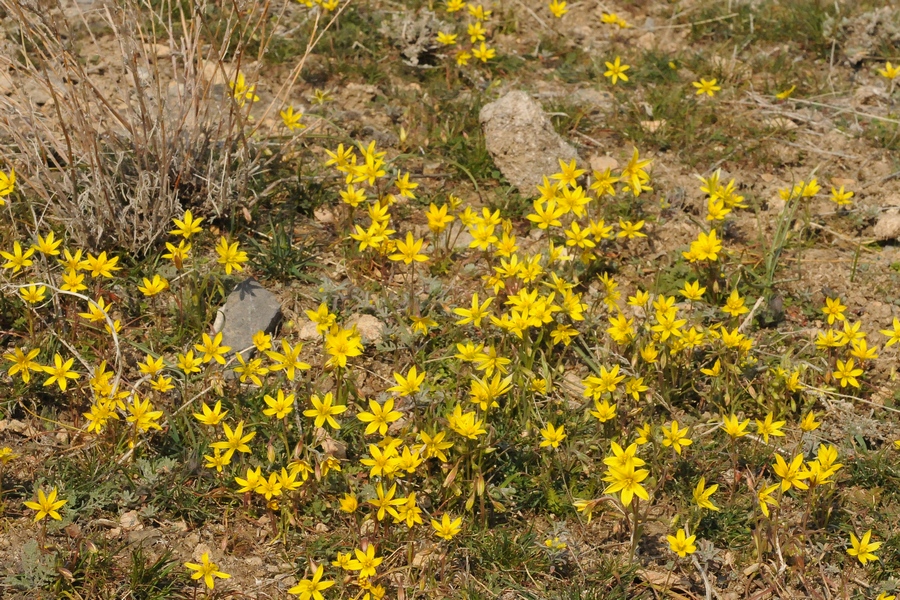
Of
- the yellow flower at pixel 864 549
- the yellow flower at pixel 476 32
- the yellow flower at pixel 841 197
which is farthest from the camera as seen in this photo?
the yellow flower at pixel 476 32

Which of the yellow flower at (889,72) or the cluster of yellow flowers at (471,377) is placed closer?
the cluster of yellow flowers at (471,377)

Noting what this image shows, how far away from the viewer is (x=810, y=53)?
19.0ft

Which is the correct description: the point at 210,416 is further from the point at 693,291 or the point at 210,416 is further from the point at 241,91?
the point at 693,291

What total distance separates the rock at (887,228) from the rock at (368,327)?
2466 mm

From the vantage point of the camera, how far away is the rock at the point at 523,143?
4711 millimetres

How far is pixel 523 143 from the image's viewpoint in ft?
15.4

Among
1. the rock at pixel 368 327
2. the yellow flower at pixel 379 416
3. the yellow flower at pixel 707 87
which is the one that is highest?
the yellow flower at pixel 707 87

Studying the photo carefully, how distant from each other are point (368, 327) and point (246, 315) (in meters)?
0.52

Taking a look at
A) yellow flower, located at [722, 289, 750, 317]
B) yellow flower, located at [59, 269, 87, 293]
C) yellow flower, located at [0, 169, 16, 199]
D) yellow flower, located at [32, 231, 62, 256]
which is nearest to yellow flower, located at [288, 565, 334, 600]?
yellow flower, located at [59, 269, 87, 293]

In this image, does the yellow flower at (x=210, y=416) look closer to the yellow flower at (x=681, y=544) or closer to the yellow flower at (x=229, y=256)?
the yellow flower at (x=229, y=256)

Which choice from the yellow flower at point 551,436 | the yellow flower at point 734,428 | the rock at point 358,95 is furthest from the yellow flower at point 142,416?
the rock at point 358,95

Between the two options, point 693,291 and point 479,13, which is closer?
point 693,291

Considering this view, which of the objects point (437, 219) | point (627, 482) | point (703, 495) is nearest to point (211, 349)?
point (437, 219)

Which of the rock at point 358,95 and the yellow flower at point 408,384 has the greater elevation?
the rock at point 358,95
